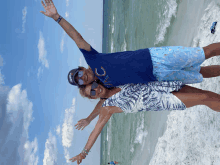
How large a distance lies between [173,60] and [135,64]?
468 millimetres

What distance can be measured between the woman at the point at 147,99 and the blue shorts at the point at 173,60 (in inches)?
4.9

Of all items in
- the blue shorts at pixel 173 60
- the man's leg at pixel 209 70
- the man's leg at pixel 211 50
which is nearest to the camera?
the blue shorts at pixel 173 60

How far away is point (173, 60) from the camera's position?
1.85 meters

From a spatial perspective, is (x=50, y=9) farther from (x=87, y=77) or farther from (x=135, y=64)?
(x=135, y=64)

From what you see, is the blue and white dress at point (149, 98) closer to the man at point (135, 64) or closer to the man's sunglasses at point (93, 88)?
the man at point (135, 64)

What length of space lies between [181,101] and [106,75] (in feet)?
3.27

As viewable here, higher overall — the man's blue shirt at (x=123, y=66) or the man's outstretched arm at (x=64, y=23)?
the man's outstretched arm at (x=64, y=23)

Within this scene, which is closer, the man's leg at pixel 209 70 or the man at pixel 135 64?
the man at pixel 135 64

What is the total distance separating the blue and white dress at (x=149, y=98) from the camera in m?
1.91

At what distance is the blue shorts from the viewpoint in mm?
1847

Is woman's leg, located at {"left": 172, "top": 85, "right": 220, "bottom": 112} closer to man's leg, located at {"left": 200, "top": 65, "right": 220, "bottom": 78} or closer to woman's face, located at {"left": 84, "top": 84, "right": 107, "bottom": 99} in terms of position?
man's leg, located at {"left": 200, "top": 65, "right": 220, "bottom": 78}

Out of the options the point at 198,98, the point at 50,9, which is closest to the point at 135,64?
the point at 198,98

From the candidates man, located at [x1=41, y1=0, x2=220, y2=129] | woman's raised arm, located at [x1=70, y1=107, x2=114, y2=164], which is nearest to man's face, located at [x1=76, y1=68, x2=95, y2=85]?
man, located at [x1=41, y1=0, x2=220, y2=129]

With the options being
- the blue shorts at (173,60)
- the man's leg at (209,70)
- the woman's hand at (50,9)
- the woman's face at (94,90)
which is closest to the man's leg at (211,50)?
the blue shorts at (173,60)
